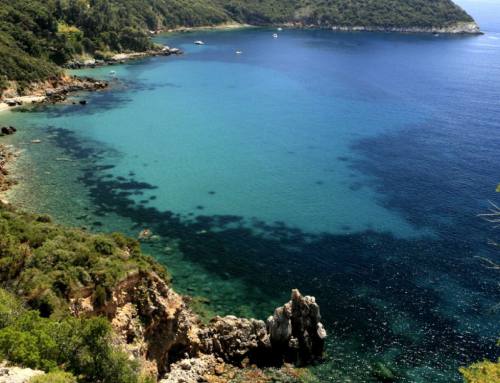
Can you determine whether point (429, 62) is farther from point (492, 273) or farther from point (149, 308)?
point (149, 308)

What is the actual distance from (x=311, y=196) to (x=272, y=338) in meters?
34.4

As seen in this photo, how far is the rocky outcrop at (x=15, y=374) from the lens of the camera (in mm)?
23578

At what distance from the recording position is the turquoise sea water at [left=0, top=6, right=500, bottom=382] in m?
46.6

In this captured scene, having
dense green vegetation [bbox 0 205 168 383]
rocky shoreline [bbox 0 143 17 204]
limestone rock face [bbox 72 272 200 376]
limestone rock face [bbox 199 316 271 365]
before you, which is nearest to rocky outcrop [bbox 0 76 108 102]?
rocky shoreline [bbox 0 143 17 204]

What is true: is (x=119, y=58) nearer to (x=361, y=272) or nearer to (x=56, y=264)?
(x=361, y=272)

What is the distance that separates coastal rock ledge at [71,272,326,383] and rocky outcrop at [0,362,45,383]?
1097cm

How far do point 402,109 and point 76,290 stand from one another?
10912 centimetres

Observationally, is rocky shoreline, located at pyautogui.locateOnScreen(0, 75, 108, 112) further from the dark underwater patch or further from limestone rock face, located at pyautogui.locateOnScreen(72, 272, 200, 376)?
limestone rock face, located at pyautogui.locateOnScreen(72, 272, 200, 376)

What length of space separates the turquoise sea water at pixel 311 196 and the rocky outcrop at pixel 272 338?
2.28 metres

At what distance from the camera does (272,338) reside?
42281mm

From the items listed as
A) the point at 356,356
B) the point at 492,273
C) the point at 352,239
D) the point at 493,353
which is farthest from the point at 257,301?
the point at 492,273

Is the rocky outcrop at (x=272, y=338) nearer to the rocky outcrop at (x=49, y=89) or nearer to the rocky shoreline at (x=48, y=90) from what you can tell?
the rocky shoreline at (x=48, y=90)

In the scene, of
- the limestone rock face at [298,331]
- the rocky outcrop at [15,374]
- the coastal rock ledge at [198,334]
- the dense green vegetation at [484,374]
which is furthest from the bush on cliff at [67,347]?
the dense green vegetation at [484,374]

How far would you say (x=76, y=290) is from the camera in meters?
34.8
